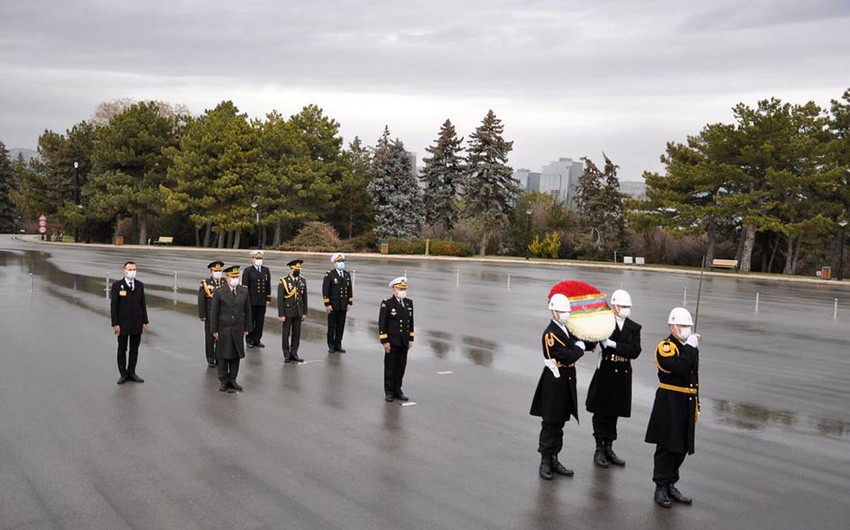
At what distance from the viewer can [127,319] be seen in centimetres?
1102

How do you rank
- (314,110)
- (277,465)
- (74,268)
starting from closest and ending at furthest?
(277,465) < (74,268) < (314,110)

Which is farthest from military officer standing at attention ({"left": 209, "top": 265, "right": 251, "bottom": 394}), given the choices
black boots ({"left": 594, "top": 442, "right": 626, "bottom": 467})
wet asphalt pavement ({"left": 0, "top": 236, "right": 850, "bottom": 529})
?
black boots ({"left": 594, "top": 442, "right": 626, "bottom": 467})

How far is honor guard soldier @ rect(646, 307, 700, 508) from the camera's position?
22.0 feet

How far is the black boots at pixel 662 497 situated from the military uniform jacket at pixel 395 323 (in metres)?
4.49

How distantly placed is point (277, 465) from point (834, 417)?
7.69 m

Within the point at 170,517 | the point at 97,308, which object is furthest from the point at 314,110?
the point at 170,517

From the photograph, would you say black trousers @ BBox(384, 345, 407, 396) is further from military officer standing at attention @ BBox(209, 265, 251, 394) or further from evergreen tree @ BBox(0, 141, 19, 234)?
evergreen tree @ BBox(0, 141, 19, 234)

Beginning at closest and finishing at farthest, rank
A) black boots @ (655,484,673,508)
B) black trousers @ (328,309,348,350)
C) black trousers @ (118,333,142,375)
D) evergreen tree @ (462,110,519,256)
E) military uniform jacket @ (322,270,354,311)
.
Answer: black boots @ (655,484,673,508) → black trousers @ (118,333,142,375) → military uniform jacket @ (322,270,354,311) → black trousers @ (328,309,348,350) → evergreen tree @ (462,110,519,256)

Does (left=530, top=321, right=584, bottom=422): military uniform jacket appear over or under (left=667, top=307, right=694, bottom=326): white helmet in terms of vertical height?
under

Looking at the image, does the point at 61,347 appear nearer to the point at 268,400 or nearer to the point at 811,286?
the point at 268,400

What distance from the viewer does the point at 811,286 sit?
1575 inches

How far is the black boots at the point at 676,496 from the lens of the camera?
22.0ft

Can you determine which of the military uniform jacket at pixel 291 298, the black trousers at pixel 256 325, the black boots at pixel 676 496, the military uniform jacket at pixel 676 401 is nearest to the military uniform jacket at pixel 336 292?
the military uniform jacket at pixel 291 298

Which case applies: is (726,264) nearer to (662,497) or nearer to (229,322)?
(229,322)
